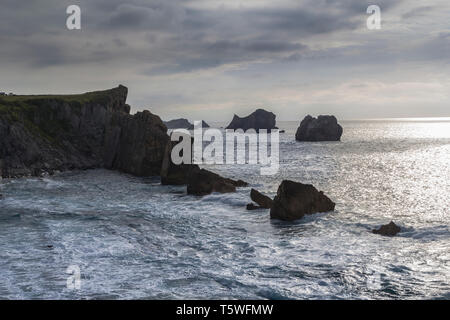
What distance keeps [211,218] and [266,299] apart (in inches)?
805

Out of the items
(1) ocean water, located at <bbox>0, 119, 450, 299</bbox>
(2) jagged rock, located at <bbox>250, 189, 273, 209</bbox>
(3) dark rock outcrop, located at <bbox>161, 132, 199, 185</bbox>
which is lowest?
(1) ocean water, located at <bbox>0, 119, 450, 299</bbox>

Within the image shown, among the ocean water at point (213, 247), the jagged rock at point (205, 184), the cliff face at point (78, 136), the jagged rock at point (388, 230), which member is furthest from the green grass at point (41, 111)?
the jagged rock at point (388, 230)

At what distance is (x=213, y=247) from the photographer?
31.4 m

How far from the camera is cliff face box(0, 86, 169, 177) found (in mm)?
75062

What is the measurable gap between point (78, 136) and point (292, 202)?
60.9 meters

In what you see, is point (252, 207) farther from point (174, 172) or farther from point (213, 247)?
point (174, 172)

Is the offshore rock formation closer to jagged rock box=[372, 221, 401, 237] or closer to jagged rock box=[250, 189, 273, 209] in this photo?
jagged rock box=[250, 189, 273, 209]

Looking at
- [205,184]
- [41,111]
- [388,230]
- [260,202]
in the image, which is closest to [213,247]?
[388,230]

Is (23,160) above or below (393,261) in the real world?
above

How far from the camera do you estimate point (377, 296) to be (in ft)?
72.6

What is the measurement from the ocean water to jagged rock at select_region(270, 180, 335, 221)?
4.15 feet

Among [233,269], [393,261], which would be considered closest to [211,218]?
[233,269]

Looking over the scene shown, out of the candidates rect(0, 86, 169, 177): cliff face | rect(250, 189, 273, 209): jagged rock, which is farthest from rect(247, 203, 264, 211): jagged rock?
rect(0, 86, 169, 177): cliff face
